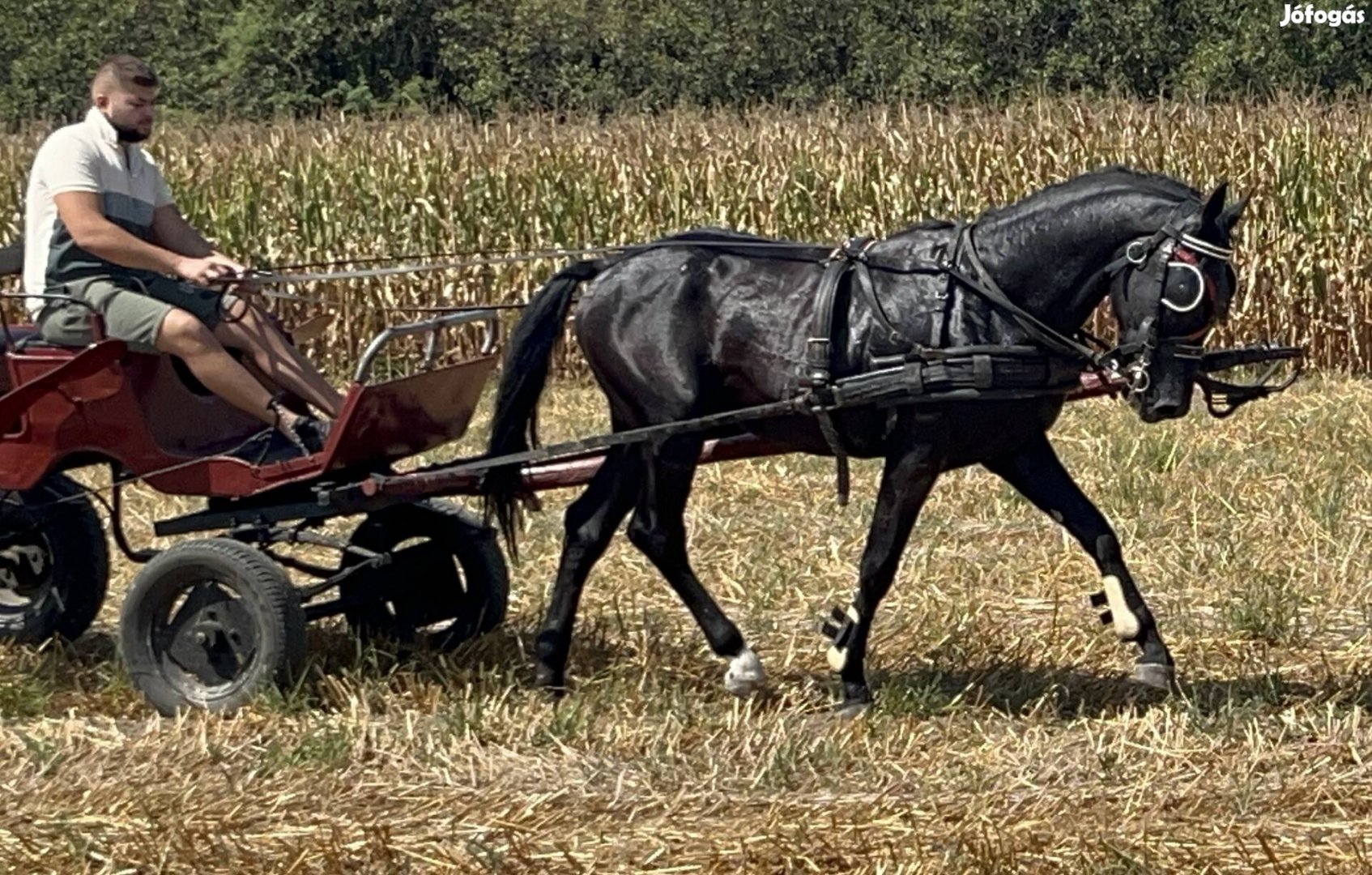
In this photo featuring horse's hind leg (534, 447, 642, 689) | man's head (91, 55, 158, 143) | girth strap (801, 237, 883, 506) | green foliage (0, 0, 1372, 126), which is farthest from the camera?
green foliage (0, 0, 1372, 126)

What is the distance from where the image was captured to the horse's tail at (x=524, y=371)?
6.70 metres

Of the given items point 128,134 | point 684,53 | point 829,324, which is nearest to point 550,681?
point 829,324

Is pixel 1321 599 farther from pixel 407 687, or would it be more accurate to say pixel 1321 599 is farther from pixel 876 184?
pixel 876 184

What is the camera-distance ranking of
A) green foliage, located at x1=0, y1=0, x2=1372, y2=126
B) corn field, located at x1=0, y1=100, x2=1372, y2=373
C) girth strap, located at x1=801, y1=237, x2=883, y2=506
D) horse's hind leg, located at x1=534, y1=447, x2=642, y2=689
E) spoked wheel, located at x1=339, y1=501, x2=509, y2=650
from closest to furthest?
girth strap, located at x1=801, y1=237, x2=883, y2=506 < horse's hind leg, located at x1=534, y1=447, x2=642, y2=689 < spoked wheel, located at x1=339, y1=501, x2=509, y2=650 < corn field, located at x1=0, y1=100, x2=1372, y2=373 < green foliage, located at x1=0, y1=0, x2=1372, y2=126

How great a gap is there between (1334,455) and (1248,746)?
4.86 m

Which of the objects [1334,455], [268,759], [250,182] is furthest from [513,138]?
[268,759]

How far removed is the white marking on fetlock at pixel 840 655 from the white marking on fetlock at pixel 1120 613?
73cm

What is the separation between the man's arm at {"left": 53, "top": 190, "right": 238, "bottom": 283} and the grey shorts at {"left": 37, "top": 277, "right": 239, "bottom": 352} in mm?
114

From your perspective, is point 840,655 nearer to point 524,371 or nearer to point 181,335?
point 524,371

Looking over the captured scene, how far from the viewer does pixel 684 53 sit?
1270 inches

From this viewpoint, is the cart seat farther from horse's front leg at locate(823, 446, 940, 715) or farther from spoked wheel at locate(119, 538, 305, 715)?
horse's front leg at locate(823, 446, 940, 715)

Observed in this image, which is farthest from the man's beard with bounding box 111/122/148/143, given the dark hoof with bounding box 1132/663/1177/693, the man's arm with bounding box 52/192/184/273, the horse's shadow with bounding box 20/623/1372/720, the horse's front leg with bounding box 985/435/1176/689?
the dark hoof with bounding box 1132/663/1177/693

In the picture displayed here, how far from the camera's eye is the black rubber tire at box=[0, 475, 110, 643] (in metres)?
7.12

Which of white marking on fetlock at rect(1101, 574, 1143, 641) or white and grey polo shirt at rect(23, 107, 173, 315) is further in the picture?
white and grey polo shirt at rect(23, 107, 173, 315)
